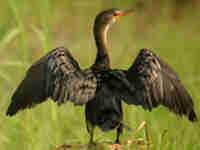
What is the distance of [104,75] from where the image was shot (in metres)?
3.85

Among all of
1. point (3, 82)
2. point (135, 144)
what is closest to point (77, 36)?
point (3, 82)

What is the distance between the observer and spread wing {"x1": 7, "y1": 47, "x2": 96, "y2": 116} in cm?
366

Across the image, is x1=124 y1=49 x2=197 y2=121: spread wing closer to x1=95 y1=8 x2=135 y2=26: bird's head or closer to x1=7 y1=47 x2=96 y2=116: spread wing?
x1=7 y1=47 x2=96 y2=116: spread wing

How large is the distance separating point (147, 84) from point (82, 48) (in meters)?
5.26

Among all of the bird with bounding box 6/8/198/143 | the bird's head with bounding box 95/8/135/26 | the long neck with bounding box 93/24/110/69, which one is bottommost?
the bird with bounding box 6/8/198/143

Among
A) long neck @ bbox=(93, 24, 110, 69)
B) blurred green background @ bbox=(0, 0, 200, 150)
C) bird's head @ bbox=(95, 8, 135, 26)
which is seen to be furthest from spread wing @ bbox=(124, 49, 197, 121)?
bird's head @ bbox=(95, 8, 135, 26)

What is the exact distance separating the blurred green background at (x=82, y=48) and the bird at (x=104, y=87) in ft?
0.92

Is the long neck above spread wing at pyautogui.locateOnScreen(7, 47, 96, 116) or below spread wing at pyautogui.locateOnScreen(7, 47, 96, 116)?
above

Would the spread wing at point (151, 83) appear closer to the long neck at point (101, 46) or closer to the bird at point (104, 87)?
the bird at point (104, 87)

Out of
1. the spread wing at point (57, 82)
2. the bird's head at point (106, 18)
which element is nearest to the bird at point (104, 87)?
the spread wing at point (57, 82)

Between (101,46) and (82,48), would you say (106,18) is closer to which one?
(101,46)

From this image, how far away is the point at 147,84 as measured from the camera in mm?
3707

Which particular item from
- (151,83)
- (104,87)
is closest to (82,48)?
(104,87)

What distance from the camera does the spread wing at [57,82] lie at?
366 centimetres
